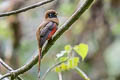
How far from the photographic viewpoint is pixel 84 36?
Result: 17.5ft

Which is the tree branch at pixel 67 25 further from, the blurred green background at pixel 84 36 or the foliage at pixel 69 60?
the blurred green background at pixel 84 36

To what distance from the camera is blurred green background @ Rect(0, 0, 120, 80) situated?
17.1 feet

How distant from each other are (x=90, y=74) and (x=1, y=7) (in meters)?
1.65

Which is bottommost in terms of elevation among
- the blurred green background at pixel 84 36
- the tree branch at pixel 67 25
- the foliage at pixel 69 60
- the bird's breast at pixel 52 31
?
the blurred green background at pixel 84 36

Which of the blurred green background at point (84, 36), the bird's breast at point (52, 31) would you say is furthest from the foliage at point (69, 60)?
the blurred green background at point (84, 36)

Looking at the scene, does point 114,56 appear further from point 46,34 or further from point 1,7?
point 46,34

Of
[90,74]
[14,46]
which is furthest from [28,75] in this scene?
[90,74]

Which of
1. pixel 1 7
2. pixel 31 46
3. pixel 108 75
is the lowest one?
pixel 31 46

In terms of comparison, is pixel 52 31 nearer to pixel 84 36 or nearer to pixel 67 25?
pixel 67 25

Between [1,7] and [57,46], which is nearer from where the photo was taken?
[1,7]

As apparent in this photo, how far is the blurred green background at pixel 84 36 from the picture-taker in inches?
205

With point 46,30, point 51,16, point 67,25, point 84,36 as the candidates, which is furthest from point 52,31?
point 84,36

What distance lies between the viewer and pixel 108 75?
5488 mm

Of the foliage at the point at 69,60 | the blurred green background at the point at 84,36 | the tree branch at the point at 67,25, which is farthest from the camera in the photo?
the blurred green background at the point at 84,36
